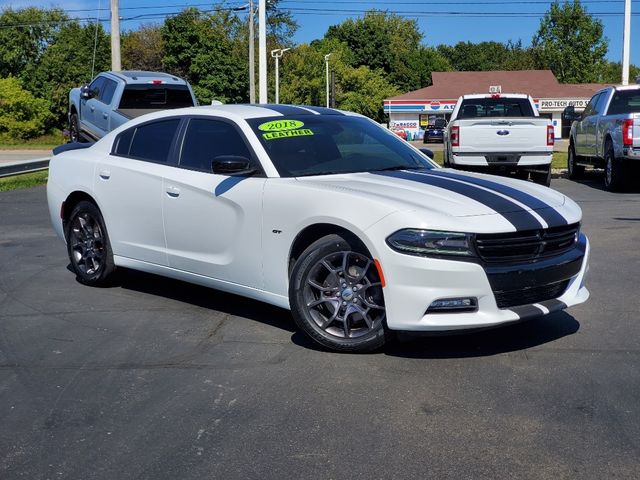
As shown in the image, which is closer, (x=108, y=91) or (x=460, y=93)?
(x=108, y=91)

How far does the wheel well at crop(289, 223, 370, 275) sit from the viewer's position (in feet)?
17.5

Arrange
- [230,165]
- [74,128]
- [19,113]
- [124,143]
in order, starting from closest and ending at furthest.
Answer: [230,165]
[124,143]
[74,128]
[19,113]

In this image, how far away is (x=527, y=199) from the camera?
5.52 m

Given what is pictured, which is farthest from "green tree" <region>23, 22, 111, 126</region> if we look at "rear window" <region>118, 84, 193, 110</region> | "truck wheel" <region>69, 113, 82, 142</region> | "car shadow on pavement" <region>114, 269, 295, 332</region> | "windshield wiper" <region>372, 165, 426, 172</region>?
"windshield wiper" <region>372, 165, 426, 172</region>

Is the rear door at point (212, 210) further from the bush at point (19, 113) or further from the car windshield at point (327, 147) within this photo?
the bush at point (19, 113)

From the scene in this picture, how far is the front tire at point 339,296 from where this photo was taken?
17.2 feet

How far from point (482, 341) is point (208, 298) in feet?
8.20

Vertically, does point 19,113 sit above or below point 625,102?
below

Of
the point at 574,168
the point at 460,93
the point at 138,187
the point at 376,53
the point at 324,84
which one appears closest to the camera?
the point at 138,187

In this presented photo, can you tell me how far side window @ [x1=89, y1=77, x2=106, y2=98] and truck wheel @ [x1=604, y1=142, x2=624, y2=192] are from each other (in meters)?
10.3

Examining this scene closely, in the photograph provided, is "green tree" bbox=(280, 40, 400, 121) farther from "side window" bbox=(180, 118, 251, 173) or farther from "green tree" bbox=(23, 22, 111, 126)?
"side window" bbox=(180, 118, 251, 173)

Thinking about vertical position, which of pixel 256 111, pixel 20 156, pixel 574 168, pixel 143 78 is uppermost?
pixel 143 78

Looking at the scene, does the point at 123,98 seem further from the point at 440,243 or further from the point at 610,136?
the point at 440,243

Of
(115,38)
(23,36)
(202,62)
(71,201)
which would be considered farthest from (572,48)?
(71,201)
